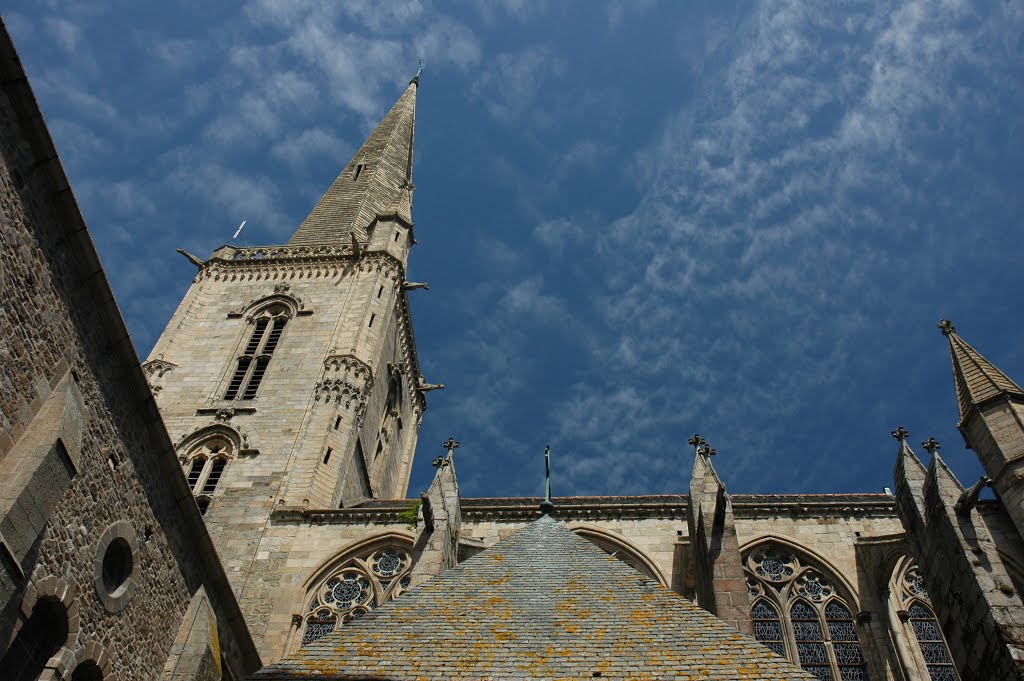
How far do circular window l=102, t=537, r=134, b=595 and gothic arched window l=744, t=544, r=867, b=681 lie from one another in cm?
935

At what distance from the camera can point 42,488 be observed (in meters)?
8.01

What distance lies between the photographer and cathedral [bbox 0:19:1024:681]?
786cm

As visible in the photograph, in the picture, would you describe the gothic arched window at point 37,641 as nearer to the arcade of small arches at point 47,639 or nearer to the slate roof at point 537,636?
the arcade of small arches at point 47,639

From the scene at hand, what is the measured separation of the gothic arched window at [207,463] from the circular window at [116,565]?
9.88m

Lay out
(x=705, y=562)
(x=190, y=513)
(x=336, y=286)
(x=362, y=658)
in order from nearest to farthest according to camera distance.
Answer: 1. (x=362, y=658)
2. (x=190, y=513)
3. (x=705, y=562)
4. (x=336, y=286)

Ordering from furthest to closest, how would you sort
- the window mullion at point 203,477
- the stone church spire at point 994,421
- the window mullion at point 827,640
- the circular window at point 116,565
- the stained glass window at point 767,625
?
the window mullion at point 203,477 < the stained glass window at point 767,625 < the window mullion at point 827,640 < the stone church spire at point 994,421 < the circular window at point 116,565

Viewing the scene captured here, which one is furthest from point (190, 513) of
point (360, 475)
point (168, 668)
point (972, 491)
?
point (360, 475)

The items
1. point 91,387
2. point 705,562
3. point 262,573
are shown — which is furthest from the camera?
point 262,573

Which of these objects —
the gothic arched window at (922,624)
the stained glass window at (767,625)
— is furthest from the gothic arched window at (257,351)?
A: the gothic arched window at (922,624)

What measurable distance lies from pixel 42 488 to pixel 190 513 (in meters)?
3.28

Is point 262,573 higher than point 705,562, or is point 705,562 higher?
point 262,573

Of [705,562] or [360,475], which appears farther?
[360,475]

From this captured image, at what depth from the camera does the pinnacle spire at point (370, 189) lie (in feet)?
102

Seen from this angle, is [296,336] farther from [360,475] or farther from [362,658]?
[362,658]
